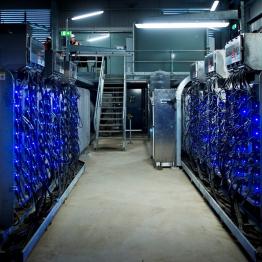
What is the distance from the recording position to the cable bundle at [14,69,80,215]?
3930 millimetres

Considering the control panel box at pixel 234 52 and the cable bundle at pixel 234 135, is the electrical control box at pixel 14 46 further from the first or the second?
the cable bundle at pixel 234 135

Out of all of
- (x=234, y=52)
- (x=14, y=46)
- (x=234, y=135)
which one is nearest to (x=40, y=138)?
(x=14, y=46)

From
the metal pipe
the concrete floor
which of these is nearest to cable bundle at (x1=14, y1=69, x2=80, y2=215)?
the concrete floor

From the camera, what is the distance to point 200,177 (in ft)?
19.9

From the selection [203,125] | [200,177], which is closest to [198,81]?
[203,125]

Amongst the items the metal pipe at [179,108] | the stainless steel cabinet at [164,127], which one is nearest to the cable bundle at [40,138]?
the stainless steel cabinet at [164,127]

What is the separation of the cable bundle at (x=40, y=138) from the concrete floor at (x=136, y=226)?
42cm

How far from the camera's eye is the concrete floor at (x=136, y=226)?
3362 millimetres

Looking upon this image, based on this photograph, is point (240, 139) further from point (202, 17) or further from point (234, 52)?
point (202, 17)

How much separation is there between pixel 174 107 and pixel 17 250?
5.24 metres


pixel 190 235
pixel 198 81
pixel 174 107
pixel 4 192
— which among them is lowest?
pixel 190 235

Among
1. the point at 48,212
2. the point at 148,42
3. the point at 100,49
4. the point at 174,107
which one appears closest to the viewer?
the point at 48,212

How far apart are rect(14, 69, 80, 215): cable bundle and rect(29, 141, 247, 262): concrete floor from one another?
421mm

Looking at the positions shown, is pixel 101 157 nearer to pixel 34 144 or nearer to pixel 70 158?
pixel 70 158
